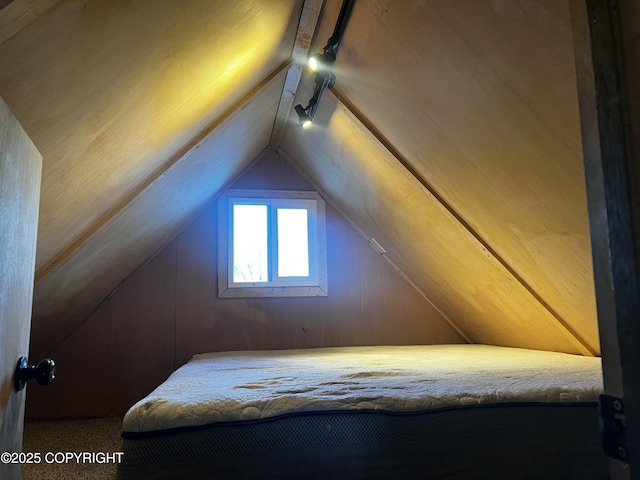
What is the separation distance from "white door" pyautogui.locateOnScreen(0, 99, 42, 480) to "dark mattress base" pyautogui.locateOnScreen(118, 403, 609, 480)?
291 millimetres

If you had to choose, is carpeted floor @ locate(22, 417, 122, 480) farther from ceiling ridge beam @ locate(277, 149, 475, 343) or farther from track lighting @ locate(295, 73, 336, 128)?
ceiling ridge beam @ locate(277, 149, 475, 343)

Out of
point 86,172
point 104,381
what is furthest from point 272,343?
point 86,172

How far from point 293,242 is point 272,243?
0.17m

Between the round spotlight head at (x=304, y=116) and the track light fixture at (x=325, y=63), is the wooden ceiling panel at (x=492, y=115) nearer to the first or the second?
the track light fixture at (x=325, y=63)

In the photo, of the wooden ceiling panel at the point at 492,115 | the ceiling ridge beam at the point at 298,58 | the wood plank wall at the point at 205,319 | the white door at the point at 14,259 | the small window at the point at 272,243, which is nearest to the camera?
the white door at the point at 14,259

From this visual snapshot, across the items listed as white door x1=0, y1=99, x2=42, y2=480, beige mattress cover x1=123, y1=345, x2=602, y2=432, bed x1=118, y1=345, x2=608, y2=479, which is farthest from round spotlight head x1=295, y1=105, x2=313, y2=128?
white door x1=0, y1=99, x2=42, y2=480

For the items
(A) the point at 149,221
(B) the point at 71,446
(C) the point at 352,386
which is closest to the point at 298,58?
(A) the point at 149,221

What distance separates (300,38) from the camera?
202 centimetres

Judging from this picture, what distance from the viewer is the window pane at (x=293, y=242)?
3.37m

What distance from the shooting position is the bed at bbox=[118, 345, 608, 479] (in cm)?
108

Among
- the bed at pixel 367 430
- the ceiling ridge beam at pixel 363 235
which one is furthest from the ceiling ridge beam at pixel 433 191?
the ceiling ridge beam at pixel 363 235

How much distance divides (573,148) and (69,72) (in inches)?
56.0

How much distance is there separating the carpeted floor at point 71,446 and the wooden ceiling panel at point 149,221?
511 mm

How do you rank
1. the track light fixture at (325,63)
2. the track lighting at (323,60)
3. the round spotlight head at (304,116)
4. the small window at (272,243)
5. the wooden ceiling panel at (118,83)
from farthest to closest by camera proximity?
the small window at (272,243)
the round spotlight head at (304,116)
the track lighting at (323,60)
the track light fixture at (325,63)
the wooden ceiling panel at (118,83)
